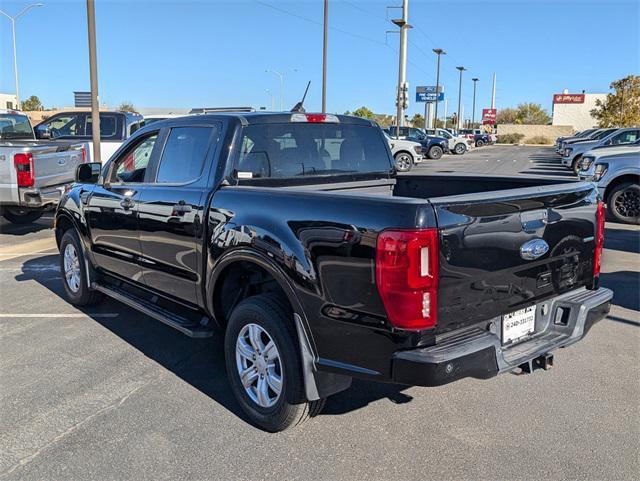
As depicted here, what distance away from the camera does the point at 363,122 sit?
199 inches

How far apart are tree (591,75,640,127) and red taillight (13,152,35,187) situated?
150 feet

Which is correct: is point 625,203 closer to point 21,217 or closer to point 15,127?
point 21,217

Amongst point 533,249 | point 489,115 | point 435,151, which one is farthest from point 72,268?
point 489,115

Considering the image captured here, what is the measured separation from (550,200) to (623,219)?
30.9 feet

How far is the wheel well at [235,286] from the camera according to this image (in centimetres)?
382

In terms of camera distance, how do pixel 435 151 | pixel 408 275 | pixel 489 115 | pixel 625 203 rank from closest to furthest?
1. pixel 408 275
2. pixel 625 203
3. pixel 435 151
4. pixel 489 115

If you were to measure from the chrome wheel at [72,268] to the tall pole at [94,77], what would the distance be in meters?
5.85

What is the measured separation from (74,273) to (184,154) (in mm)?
2503

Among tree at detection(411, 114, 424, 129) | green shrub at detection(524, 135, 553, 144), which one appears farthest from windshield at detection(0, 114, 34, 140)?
tree at detection(411, 114, 424, 129)

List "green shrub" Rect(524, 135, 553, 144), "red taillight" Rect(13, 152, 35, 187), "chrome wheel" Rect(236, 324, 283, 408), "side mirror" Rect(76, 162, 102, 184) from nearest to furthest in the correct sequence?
1. "chrome wheel" Rect(236, 324, 283, 408)
2. "side mirror" Rect(76, 162, 102, 184)
3. "red taillight" Rect(13, 152, 35, 187)
4. "green shrub" Rect(524, 135, 553, 144)

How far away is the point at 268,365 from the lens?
11.6ft

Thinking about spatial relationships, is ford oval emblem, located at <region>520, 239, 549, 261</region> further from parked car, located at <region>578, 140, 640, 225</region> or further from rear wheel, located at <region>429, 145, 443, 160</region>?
rear wheel, located at <region>429, 145, 443, 160</region>

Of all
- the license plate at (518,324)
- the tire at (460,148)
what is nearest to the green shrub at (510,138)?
the tire at (460,148)

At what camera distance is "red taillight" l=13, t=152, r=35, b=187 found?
9.37m
